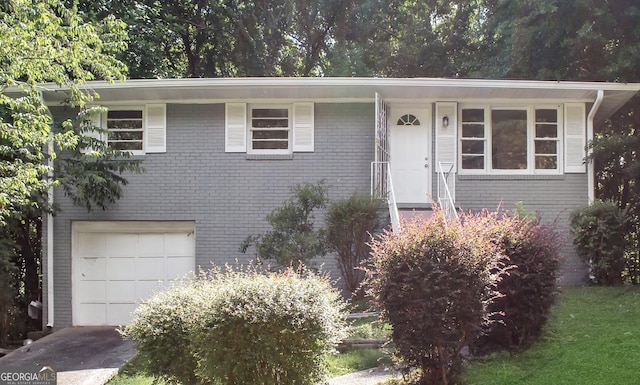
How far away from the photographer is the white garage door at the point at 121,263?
10.9 meters

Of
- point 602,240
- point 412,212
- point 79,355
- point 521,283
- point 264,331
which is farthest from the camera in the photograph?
point 412,212

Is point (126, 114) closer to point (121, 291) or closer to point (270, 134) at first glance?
point (270, 134)

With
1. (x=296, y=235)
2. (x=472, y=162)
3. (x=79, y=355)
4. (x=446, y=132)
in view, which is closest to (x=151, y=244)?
(x=79, y=355)

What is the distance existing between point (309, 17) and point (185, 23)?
421cm

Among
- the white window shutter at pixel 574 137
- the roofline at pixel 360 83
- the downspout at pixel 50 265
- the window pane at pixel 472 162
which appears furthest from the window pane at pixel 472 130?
the downspout at pixel 50 265

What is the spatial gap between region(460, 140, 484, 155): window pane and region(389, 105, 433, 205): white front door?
711 millimetres

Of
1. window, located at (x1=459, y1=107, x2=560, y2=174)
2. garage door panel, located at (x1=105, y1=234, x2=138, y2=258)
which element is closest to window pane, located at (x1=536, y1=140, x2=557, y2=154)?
window, located at (x1=459, y1=107, x2=560, y2=174)

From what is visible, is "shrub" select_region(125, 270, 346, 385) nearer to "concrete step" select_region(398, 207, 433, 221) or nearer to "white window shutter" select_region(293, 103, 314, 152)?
"concrete step" select_region(398, 207, 433, 221)

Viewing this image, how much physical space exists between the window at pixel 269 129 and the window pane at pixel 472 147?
3.46m

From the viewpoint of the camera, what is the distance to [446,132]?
1084 cm

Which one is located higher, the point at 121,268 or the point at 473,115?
the point at 473,115

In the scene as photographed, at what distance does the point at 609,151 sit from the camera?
34.0 ft

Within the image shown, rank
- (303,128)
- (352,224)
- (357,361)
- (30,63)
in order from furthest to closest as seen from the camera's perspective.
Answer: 1. (303,128)
2. (352,224)
3. (357,361)
4. (30,63)

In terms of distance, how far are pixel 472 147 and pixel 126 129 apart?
6.81 m
